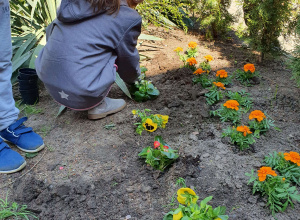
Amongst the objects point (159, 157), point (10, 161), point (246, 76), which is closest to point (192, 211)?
point (159, 157)

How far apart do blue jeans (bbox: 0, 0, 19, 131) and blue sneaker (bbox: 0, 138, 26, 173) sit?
231 mm

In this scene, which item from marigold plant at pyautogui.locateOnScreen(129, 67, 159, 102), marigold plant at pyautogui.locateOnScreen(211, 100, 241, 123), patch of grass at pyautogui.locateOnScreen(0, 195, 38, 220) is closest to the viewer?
patch of grass at pyautogui.locateOnScreen(0, 195, 38, 220)

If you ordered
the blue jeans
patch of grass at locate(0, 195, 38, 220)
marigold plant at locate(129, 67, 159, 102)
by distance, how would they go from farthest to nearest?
marigold plant at locate(129, 67, 159, 102) → the blue jeans → patch of grass at locate(0, 195, 38, 220)

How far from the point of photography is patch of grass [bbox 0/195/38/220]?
→ 5.71 ft

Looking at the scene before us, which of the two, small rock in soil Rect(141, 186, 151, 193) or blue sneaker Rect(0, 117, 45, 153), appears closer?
small rock in soil Rect(141, 186, 151, 193)

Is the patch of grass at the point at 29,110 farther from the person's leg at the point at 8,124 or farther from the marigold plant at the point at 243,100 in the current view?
the marigold plant at the point at 243,100

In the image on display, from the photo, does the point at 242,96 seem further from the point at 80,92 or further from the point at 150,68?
the point at 80,92

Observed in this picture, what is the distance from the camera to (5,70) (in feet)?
7.11

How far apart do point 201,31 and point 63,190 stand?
10.6ft

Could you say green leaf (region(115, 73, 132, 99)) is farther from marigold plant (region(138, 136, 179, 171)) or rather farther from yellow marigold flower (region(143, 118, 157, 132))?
marigold plant (region(138, 136, 179, 171))

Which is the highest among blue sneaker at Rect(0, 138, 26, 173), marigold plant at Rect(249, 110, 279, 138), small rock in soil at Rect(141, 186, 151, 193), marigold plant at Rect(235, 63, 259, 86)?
marigold plant at Rect(235, 63, 259, 86)

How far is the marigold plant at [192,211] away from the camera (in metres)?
1.43

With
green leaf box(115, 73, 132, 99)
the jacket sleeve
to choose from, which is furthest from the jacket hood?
green leaf box(115, 73, 132, 99)

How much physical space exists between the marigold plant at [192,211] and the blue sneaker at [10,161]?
1136 mm
